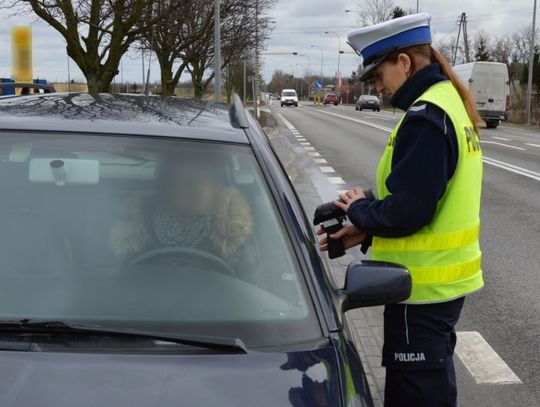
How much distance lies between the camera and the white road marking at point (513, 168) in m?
14.1

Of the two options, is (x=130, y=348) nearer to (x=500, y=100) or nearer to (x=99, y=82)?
(x=99, y=82)

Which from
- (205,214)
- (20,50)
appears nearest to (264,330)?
(205,214)

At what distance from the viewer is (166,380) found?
1.70 meters

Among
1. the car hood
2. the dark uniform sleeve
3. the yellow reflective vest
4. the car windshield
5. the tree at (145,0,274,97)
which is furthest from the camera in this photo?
the tree at (145,0,274,97)

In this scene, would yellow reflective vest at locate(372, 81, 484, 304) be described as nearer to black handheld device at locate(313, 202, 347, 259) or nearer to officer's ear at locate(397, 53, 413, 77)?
officer's ear at locate(397, 53, 413, 77)

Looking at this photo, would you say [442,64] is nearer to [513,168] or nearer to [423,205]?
[423,205]

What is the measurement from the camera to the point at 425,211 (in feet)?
8.00

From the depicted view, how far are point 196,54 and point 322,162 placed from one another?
17.9 m

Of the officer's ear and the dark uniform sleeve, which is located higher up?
the officer's ear

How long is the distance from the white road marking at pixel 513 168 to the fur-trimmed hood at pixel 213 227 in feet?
40.2

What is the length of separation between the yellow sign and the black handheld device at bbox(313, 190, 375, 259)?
1122 cm

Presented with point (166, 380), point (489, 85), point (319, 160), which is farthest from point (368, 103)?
point (166, 380)

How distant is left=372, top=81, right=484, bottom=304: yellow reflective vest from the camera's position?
8.23 ft

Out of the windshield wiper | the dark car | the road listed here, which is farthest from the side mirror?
the road
